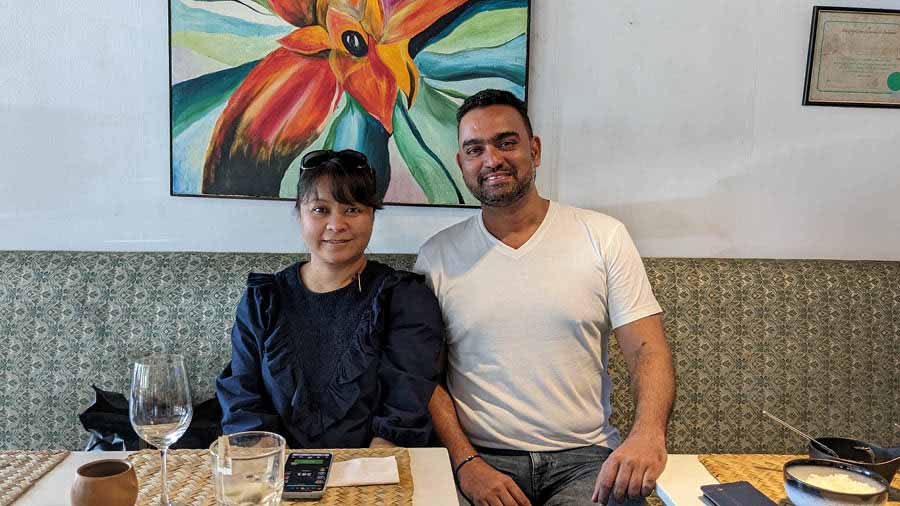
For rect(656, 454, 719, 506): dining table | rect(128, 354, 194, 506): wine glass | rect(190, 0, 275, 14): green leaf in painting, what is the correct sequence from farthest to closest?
1. rect(190, 0, 275, 14): green leaf in painting
2. rect(656, 454, 719, 506): dining table
3. rect(128, 354, 194, 506): wine glass

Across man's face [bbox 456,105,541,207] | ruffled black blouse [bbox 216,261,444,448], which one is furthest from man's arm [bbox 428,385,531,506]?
man's face [bbox 456,105,541,207]

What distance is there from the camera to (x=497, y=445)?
1878mm

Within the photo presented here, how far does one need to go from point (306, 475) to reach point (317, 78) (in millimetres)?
1375

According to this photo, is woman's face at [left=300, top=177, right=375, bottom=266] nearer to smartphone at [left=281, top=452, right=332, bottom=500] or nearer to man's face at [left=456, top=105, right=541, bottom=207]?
man's face at [left=456, top=105, right=541, bottom=207]

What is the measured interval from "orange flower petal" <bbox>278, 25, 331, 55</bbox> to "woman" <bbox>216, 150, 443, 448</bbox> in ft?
1.80

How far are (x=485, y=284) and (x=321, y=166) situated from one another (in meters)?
0.51

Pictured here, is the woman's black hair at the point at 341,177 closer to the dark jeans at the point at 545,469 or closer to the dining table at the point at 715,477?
the dark jeans at the point at 545,469

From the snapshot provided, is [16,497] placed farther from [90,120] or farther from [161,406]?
[90,120]

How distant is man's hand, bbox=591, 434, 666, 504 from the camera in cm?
159

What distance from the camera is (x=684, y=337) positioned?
2.14 m

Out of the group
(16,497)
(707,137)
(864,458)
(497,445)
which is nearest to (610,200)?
(707,137)

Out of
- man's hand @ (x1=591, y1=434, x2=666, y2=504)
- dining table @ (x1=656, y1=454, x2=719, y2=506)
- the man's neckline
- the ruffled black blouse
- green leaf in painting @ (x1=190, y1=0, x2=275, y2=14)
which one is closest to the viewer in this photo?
dining table @ (x1=656, y1=454, x2=719, y2=506)

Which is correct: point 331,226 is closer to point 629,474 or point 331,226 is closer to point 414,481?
point 414,481

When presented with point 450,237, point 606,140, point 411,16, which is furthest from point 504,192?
point 411,16
